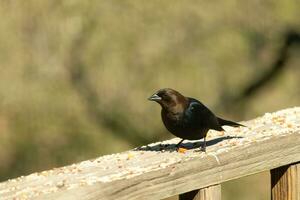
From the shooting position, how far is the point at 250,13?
24.7 ft

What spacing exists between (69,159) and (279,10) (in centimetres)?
211

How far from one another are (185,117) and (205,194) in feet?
4.13

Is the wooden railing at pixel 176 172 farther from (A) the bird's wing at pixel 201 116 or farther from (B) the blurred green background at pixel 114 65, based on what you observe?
(B) the blurred green background at pixel 114 65

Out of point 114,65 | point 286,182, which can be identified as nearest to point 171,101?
point 286,182

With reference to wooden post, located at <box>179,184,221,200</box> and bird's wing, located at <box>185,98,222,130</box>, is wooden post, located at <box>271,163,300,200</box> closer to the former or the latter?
wooden post, located at <box>179,184,221,200</box>

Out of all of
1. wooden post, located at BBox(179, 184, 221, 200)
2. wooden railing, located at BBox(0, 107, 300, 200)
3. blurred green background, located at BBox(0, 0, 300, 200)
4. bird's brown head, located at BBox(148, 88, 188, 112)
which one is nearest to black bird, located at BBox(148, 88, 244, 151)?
bird's brown head, located at BBox(148, 88, 188, 112)

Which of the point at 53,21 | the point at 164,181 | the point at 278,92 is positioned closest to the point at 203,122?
the point at 164,181

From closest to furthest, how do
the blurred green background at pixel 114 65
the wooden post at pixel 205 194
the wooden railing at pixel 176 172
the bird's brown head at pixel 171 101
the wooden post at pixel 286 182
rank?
the wooden railing at pixel 176 172, the wooden post at pixel 205 194, the wooden post at pixel 286 182, the bird's brown head at pixel 171 101, the blurred green background at pixel 114 65

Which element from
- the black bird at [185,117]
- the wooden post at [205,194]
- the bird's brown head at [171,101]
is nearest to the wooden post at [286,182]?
the wooden post at [205,194]

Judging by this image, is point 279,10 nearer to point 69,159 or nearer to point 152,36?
point 152,36

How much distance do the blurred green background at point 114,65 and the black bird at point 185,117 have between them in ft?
10.3

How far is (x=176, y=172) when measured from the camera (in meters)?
2.82

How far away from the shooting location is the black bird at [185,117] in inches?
153

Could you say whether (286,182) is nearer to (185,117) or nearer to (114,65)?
(185,117)
